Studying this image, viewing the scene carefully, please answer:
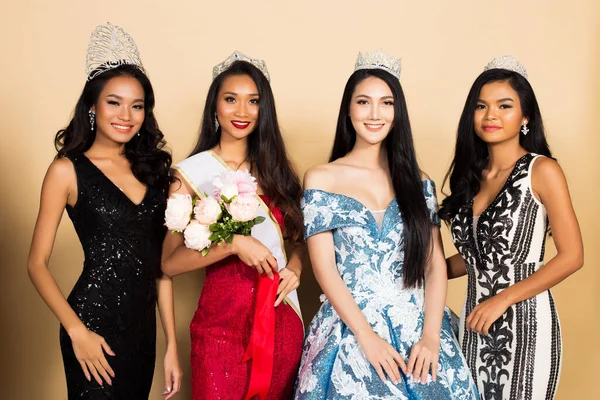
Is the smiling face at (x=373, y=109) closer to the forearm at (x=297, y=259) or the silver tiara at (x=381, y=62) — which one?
the silver tiara at (x=381, y=62)

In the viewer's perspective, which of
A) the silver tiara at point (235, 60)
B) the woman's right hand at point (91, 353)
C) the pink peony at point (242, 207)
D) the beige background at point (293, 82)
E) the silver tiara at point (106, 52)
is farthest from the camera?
the beige background at point (293, 82)

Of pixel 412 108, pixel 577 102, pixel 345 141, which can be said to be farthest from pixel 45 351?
pixel 577 102

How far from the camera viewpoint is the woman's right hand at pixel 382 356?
2156 millimetres

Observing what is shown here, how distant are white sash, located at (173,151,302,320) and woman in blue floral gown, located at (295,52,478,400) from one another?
0.75 feet

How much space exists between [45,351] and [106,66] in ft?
5.23

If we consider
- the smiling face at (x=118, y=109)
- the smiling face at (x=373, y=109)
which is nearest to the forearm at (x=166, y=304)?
the smiling face at (x=118, y=109)

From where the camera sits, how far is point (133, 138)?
259 centimetres

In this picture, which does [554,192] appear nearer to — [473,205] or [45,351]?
[473,205]

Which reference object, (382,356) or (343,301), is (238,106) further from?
(382,356)

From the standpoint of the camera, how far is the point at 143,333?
95.3 inches

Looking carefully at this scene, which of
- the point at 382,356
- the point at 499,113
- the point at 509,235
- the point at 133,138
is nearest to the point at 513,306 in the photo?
the point at 509,235

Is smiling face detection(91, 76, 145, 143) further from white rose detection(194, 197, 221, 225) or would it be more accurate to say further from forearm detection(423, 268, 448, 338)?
forearm detection(423, 268, 448, 338)

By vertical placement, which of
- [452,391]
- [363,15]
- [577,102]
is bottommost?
[452,391]

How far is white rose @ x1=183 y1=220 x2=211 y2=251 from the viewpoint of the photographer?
2.15 meters
